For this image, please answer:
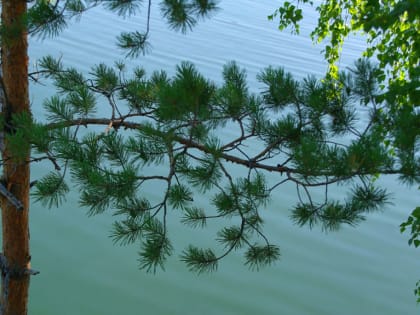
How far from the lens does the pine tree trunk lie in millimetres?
1879

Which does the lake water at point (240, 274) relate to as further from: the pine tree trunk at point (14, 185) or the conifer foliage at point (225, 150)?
the conifer foliage at point (225, 150)

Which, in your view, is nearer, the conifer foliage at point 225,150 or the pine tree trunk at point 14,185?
the conifer foliage at point 225,150

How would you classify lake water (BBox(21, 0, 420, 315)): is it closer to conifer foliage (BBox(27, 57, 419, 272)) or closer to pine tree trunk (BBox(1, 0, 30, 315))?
pine tree trunk (BBox(1, 0, 30, 315))

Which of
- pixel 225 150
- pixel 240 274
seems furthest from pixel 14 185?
pixel 240 274

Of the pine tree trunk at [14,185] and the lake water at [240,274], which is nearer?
the pine tree trunk at [14,185]

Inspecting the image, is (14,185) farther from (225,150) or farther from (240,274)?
(240,274)

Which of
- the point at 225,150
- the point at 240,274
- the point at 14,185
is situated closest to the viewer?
the point at 225,150

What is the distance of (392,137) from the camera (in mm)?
1564

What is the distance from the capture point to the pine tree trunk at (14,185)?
6.16ft

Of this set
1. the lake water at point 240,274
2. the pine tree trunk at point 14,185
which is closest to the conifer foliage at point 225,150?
the pine tree trunk at point 14,185

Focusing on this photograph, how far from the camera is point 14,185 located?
77.9 inches

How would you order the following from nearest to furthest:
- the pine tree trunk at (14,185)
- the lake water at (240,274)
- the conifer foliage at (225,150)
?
the conifer foliage at (225,150), the pine tree trunk at (14,185), the lake water at (240,274)

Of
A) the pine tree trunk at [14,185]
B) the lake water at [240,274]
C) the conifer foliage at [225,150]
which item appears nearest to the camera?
the conifer foliage at [225,150]

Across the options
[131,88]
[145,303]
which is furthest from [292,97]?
[145,303]
